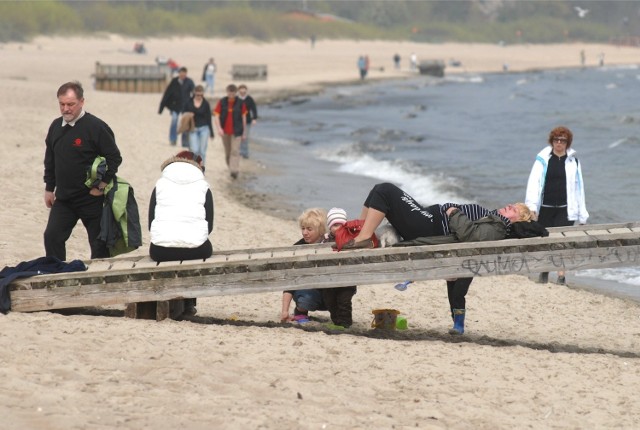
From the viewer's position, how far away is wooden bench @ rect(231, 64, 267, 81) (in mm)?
54750

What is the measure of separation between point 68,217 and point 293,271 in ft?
5.83

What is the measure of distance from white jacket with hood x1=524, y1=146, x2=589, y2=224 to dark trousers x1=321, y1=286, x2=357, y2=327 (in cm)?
293

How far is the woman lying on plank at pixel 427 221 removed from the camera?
25.0ft

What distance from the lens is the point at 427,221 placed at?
7.75m

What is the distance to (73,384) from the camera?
5715mm

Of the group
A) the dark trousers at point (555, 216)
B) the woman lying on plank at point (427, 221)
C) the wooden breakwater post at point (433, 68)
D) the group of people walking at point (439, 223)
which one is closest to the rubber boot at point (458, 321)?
the group of people walking at point (439, 223)

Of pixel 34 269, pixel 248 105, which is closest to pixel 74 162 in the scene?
Result: pixel 34 269

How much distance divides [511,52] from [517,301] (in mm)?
120436

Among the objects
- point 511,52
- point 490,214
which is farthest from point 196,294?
point 511,52

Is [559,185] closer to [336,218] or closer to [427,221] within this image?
[427,221]

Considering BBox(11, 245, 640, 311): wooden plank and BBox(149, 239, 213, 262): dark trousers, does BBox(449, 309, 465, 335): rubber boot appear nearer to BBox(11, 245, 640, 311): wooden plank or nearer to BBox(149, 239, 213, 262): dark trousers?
BBox(11, 245, 640, 311): wooden plank

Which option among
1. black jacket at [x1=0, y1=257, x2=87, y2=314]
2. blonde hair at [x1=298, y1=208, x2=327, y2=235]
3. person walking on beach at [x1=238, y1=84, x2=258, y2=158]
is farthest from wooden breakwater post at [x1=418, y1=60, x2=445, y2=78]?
black jacket at [x1=0, y1=257, x2=87, y2=314]

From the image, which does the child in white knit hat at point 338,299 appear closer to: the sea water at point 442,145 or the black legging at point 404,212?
the black legging at point 404,212

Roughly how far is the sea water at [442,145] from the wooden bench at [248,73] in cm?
463
